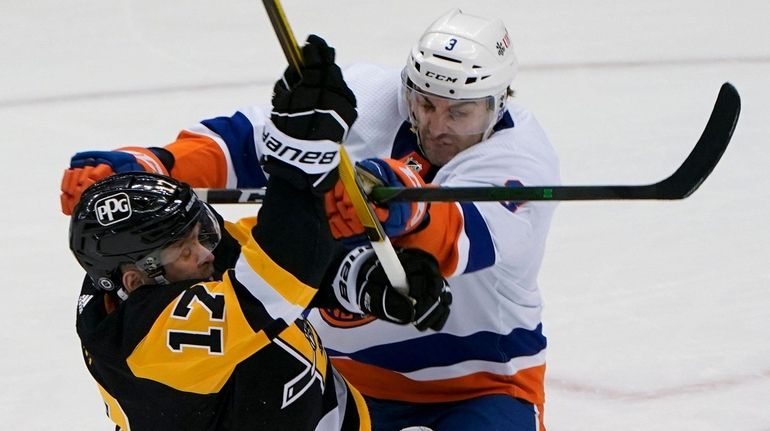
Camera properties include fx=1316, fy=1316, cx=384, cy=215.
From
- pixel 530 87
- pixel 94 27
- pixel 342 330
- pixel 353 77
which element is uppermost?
pixel 353 77

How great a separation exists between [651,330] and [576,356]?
276 mm

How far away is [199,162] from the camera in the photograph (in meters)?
2.74

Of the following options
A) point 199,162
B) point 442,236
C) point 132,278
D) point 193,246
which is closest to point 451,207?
point 442,236

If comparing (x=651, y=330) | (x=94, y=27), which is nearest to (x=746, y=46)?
(x=651, y=330)

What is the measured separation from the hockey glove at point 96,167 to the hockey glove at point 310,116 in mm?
721

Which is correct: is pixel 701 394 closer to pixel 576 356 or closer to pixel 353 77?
pixel 576 356

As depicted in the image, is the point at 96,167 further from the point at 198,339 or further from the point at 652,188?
the point at 652,188

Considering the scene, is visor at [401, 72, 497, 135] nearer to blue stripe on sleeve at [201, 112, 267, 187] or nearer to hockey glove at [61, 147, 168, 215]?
blue stripe on sleeve at [201, 112, 267, 187]

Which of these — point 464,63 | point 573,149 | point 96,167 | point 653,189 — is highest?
point 653,189

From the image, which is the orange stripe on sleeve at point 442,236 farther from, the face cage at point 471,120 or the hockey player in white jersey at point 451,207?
the face cage at point 471,120

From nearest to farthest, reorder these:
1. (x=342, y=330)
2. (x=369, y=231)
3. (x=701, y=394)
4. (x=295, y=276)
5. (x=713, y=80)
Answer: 1. (x=295, y=276)
2. (x=369, y=231)
3. (x=342, y=330)
4. (x=701, y=394)
5. (x=713, y=80)

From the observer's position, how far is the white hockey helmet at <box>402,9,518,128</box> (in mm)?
2572

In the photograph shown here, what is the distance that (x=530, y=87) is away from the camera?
5594 millimetres

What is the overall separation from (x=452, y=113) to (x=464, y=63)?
10 cm
